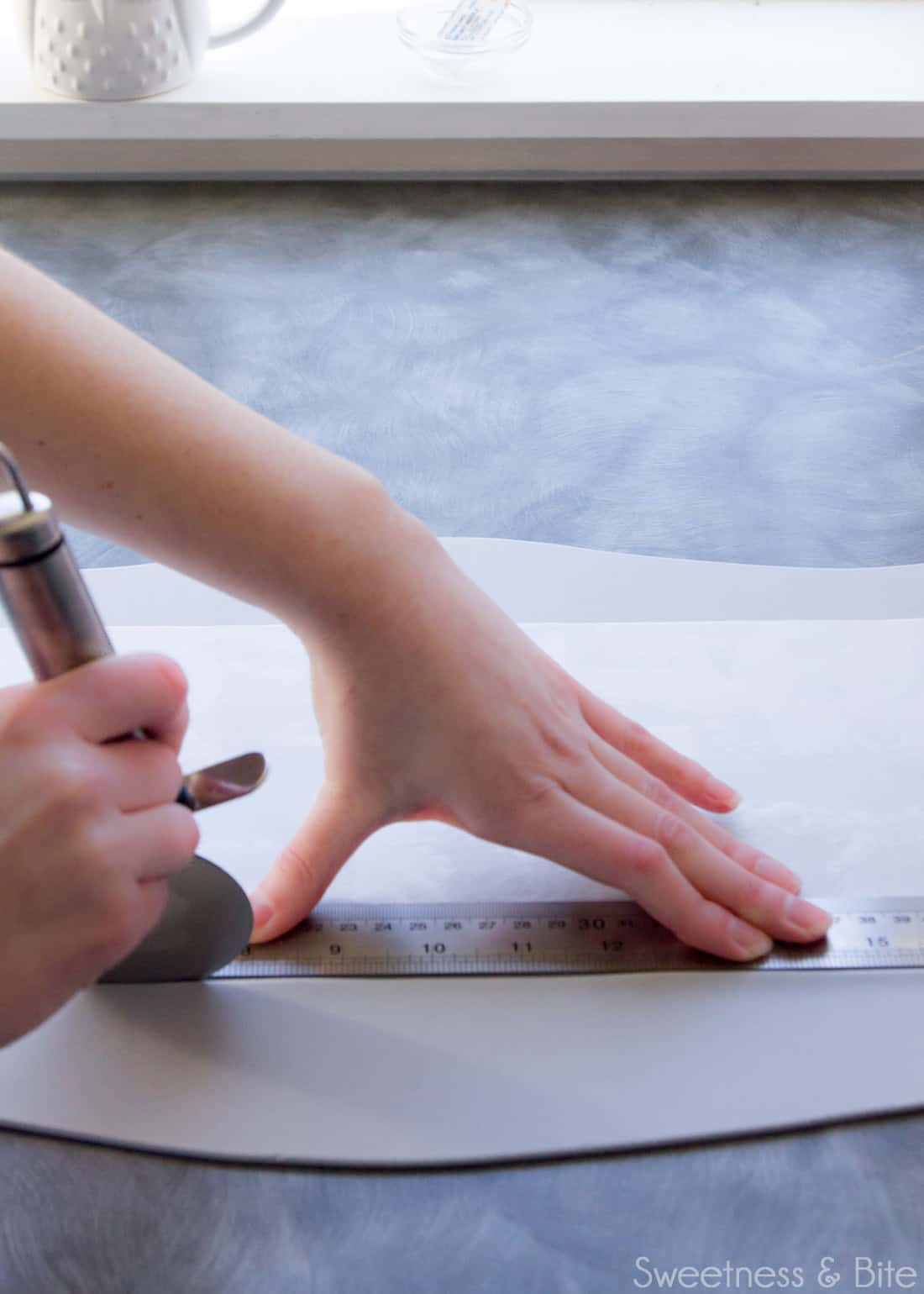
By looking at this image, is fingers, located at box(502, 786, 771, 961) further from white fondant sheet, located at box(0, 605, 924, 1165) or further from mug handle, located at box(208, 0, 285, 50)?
mug handle, located at box(208, 0, 285, 50)

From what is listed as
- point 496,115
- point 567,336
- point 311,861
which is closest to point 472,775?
point 311,861

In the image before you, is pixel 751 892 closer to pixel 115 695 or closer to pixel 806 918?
pixel 806 918

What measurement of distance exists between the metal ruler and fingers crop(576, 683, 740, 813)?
96 mm

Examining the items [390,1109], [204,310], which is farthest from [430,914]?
[204,310]

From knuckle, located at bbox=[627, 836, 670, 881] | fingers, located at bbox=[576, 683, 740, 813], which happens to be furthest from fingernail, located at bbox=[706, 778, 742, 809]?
knuckle, located at bbox=[627, 836, 670, 881]

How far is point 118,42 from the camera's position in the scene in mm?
1336

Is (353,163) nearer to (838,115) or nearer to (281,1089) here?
(838,115)

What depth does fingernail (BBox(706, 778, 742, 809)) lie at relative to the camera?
822 mm

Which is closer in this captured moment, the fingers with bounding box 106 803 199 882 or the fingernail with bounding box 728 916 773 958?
the fingers with bounding box 106 803 199 882

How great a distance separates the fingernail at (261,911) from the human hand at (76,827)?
0.18 meters

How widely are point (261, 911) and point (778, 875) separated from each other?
0.33 metres

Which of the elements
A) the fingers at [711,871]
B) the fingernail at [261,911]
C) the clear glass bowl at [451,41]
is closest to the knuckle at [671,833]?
the fingers at [711,871]

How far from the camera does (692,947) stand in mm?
749

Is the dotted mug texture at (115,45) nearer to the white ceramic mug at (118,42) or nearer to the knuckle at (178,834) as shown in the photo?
the white ceramic mug at (118,42)
